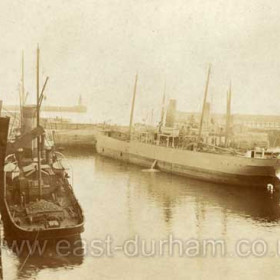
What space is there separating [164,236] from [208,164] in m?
13.7

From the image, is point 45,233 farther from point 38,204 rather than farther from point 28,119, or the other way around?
point 28,119

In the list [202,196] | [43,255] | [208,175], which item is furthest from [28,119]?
[208,175]

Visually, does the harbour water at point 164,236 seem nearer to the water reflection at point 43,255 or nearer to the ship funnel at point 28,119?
the water reflection at point 43,255

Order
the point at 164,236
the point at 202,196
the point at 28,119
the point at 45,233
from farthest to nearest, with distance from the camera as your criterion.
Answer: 1. the point at 202,196
2. the point at 28,119
3. the point at 164,236
4. the point at 45,233

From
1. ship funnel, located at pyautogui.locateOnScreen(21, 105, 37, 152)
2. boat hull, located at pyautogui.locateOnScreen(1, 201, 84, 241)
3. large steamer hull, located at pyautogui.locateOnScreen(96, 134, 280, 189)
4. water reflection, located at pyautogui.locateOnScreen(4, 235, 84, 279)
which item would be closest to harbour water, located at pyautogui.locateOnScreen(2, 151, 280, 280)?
water reflection, located at pyautogui.locateOnScreen(4, 235, 84, 279)

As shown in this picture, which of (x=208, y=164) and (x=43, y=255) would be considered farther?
(x=208, y=164)

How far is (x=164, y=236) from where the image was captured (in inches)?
749

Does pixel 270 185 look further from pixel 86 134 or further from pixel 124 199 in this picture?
pixel 86 134

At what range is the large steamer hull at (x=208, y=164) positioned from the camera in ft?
Answer: 94.9

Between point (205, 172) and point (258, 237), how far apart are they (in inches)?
520

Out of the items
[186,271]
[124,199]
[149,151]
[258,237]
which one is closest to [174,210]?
[124,199]

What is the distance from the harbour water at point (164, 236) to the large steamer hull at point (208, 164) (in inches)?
43.2

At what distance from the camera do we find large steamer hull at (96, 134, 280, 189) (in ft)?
94.9

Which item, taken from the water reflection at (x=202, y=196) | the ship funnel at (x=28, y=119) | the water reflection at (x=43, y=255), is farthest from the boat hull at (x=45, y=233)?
the ship funnel at (x=28, y=119)
